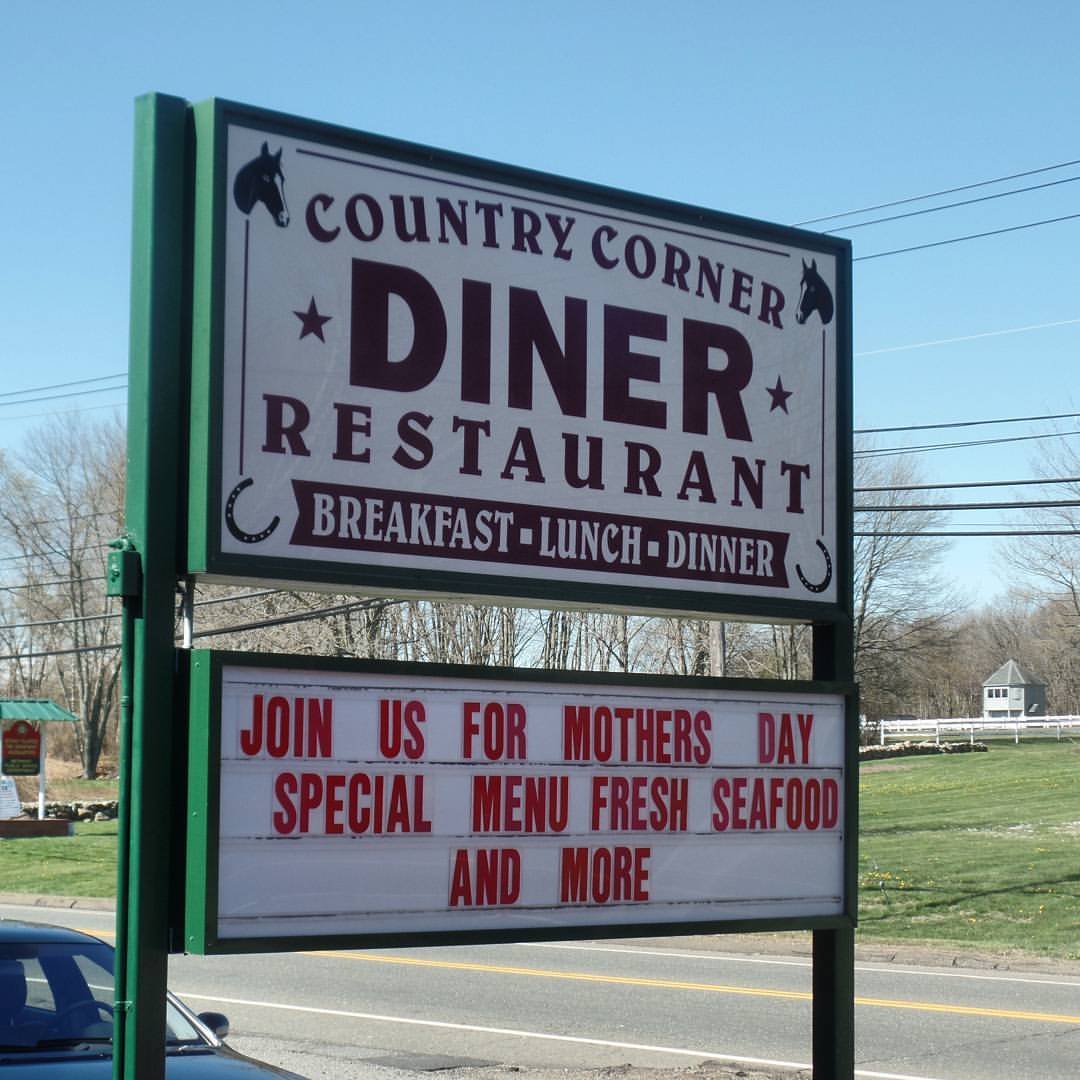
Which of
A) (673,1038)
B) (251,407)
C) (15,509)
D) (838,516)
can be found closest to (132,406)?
(251,407)

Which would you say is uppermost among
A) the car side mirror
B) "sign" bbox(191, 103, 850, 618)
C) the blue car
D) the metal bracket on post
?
"sign" bbox(191, 103, 850, 618)

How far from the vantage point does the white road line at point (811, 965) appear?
15266 mm

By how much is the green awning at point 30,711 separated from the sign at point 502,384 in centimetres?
3534

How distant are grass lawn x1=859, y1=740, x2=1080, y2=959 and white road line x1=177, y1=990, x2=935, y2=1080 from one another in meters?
7.08

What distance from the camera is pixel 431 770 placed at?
182 inches

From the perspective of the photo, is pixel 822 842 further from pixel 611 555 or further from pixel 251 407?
pixel 251 407

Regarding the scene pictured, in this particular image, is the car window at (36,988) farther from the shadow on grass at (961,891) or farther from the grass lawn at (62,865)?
the grass lawn at (62,865)

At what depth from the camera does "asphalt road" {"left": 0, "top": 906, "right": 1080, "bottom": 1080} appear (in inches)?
433

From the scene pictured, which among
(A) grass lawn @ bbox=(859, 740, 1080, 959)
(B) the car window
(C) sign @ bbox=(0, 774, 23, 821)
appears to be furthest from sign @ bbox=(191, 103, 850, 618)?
(C) sign @ bbox=(0, 774, 23, 821)

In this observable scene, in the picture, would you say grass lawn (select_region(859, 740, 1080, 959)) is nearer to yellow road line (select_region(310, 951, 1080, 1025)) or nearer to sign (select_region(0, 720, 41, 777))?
yellow road line (select_region(310, 951, 1080, 1025))

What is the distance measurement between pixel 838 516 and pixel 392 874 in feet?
7.17

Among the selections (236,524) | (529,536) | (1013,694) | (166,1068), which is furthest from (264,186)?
(1013,694)

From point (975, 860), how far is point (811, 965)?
9.96m

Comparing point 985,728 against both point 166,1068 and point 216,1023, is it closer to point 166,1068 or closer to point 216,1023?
point 216,1023
